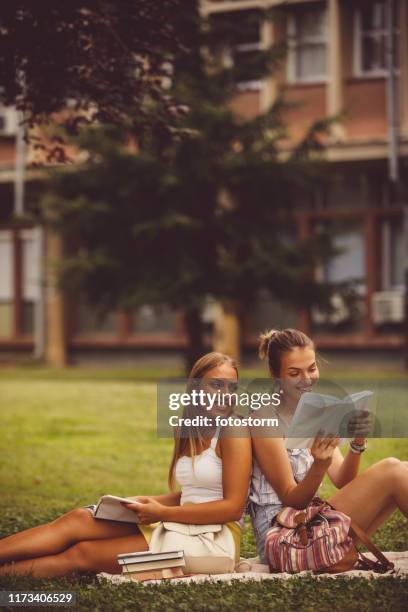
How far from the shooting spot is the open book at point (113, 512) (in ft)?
19.0

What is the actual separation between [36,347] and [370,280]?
750 centimetres

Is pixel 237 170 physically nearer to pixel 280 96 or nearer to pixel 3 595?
pixel 280 96

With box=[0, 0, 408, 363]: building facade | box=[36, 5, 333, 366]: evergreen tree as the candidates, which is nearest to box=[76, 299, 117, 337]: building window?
box=[0, 0, 408, 363]: building facade

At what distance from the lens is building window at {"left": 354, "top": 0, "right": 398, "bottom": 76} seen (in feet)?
80.2

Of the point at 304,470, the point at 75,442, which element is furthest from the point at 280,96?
the point at 304,470

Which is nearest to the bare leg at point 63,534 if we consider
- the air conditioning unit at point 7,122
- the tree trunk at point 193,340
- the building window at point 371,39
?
the tree trunk at point 193,340

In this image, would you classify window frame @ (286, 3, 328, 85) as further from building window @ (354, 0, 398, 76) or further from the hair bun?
the hair bun

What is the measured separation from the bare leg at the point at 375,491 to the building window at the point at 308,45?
65.7 ft

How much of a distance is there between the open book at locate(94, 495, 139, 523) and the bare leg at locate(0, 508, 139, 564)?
54mm

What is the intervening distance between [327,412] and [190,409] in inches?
29.5

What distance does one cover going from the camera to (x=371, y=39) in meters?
24.7

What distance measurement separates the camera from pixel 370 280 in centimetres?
2445

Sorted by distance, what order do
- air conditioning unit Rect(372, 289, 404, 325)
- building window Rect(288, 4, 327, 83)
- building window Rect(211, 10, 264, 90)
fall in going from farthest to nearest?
building window Rect(288, 4, 327, 83) < air conditioning unit Rect(372, 289, 404, 325) < building window Rect(211, 10, 264, 90)

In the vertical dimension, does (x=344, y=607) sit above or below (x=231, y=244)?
below
